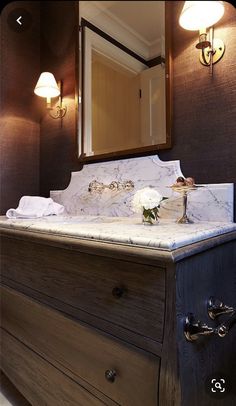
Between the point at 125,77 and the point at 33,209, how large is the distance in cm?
85

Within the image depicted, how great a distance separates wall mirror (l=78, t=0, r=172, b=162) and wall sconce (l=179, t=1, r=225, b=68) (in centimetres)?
16

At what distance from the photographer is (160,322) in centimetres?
61

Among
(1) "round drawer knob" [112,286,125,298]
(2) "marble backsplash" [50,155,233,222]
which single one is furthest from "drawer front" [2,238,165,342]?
(2) "marble backsplash" [50,155,233,222]

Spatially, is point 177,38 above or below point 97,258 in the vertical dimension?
above

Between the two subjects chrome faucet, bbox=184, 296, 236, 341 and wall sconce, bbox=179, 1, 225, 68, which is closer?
chrome faucet, bbox=184, 296, 236, 341

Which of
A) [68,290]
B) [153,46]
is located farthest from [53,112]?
[68,290]

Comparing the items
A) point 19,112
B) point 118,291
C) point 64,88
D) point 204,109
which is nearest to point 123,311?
point 118,291

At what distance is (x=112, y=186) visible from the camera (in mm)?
1384

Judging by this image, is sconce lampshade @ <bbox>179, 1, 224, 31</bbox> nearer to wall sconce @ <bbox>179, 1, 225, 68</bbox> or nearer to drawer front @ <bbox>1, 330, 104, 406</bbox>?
wall sconce @ <bbox>179, 1, 225, 68</bbox>

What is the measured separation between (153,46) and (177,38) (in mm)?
112

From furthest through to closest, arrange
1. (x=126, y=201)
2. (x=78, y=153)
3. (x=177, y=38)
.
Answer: (x=78, y=153) → (x=126, y=201) → (x=177, y=38)

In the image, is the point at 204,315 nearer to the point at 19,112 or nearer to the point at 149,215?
the point at 149,215

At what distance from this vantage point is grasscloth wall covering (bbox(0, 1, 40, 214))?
5.83 feet

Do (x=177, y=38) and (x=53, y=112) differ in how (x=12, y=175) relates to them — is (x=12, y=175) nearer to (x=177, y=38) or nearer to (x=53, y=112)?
(x=53, y=112)
